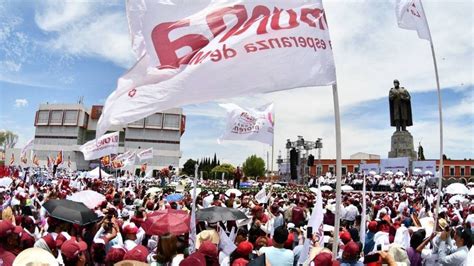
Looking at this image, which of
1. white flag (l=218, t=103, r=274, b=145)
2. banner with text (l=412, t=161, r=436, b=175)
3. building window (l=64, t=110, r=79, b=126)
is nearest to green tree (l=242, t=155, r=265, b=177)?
building window (l=64, t=110, r=79, b=126)

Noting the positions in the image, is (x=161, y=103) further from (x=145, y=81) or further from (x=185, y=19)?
Result: (x=185, y=19)

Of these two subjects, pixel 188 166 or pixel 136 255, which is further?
pixel 188 166

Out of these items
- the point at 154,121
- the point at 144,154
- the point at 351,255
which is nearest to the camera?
the point at 351,255

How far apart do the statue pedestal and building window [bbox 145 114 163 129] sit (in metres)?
75.5

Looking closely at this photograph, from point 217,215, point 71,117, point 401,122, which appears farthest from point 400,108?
point 71,117

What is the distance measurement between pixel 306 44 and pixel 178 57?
135cm

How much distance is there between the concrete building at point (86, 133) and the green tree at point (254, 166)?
59.6 feet

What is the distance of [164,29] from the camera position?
15.1 feet

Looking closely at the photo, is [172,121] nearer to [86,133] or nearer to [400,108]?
[86,133]

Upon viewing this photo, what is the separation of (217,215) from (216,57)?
4017 mm

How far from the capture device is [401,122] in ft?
151

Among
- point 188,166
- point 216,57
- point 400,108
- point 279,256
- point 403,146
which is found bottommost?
point 279,256

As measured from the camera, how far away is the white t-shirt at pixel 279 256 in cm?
499

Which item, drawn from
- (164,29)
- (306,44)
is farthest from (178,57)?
(306,44)
